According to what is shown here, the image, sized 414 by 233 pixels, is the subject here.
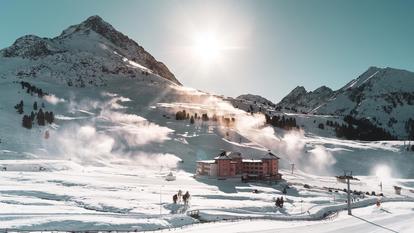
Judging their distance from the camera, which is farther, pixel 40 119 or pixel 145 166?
pixel 40 119

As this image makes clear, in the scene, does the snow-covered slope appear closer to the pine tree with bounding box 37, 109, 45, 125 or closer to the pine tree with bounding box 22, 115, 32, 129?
the pine tree with bounding box 22, 115, 32, 129

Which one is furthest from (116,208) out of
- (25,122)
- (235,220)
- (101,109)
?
(101,109)

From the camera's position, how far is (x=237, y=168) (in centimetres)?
9381

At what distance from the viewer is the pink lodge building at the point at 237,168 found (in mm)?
88812

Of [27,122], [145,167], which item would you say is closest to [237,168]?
[145,167]

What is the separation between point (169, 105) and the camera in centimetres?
19262

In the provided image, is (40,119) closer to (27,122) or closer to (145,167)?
(27,122)

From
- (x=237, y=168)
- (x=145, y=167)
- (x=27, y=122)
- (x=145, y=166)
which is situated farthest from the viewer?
(x=27, y=122)

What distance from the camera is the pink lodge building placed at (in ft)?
291

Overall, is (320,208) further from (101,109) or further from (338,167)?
(101,109)

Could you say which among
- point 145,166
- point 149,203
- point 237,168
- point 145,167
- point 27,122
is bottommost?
point 149,203

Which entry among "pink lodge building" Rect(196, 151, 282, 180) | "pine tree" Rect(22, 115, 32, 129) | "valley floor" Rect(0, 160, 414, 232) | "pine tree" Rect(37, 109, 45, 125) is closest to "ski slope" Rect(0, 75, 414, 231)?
"valley floor" Rect(0, 160, 414, 232)

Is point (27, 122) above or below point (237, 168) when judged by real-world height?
above

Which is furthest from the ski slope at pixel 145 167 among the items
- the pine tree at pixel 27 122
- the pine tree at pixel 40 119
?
the pine tree at pixel 40 119
